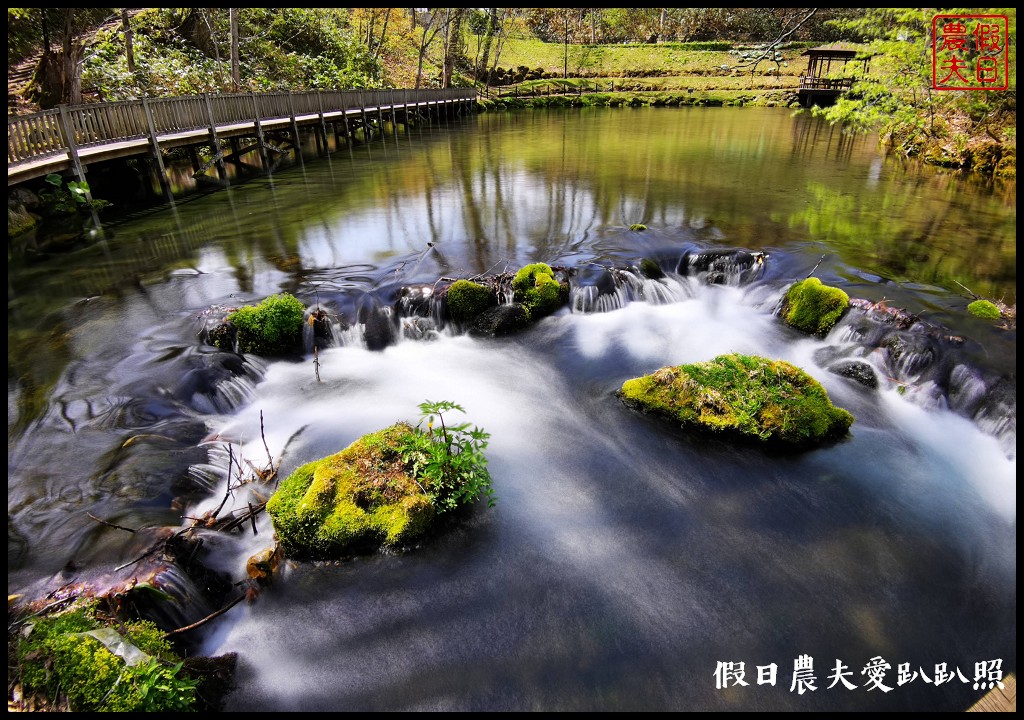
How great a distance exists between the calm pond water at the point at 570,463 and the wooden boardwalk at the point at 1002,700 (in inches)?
56.9

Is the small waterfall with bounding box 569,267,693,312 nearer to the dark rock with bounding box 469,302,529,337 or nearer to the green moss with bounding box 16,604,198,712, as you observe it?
the dark rock with bounding box 469,302,529,337

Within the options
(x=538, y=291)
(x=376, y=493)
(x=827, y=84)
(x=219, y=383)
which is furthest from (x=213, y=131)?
(x=827, y=84)

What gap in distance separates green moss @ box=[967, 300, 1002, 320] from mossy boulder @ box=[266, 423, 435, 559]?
9.36 m

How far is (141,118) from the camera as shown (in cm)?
1498

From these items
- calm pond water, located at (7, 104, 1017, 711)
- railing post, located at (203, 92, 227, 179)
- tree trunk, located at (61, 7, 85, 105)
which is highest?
tree trunk, located at (61, 7, 85, 105)

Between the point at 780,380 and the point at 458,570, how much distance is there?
4.75 metres

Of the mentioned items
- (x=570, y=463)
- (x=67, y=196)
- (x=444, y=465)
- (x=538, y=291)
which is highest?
(x=67, y=196)

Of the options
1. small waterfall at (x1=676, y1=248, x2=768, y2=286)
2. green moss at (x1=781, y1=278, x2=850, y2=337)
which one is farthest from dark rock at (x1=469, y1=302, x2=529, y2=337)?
green moss at (x1=781, y1=278, x2=850, y2=337)

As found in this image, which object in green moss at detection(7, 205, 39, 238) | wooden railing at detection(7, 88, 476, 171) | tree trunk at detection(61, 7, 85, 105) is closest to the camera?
wooden railing at detection(7, 88, 476, 171)

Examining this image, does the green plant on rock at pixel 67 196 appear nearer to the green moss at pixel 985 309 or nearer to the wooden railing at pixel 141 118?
the wooden railing at pixel 141 118

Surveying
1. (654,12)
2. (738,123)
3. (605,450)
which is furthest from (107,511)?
(654,12)

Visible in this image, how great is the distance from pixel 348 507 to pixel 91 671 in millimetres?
2227

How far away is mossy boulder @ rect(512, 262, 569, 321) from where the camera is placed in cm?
991

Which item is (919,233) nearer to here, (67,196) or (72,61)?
(67,196)
